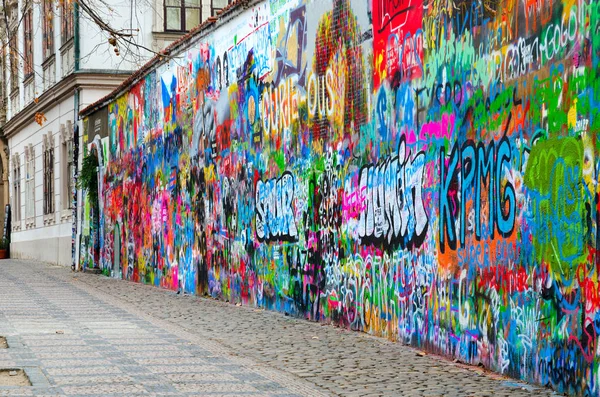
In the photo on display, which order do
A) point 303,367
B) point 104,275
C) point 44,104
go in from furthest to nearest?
point 44,104, point 104,275, point 303,367

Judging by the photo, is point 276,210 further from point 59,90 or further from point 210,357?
point 59,90

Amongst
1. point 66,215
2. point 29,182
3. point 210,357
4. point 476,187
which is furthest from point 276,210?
point 29,182

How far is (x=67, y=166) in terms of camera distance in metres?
30.8

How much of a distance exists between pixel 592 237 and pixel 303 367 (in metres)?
2.76

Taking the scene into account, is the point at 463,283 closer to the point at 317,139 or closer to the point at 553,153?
the point at 553,153

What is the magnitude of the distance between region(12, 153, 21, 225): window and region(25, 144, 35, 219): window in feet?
5.70

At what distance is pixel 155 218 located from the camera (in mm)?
20125

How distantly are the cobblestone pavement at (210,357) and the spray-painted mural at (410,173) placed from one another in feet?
1.17

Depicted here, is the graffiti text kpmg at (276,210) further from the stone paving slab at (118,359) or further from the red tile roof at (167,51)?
the red tile roof at (167,51)

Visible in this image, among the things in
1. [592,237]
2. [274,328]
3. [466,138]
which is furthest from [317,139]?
[592,237]

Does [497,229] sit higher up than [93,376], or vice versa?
[497,229]

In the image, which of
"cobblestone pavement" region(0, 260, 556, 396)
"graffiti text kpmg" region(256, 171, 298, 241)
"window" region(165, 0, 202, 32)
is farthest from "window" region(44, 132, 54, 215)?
"graffiti text kpmg" region(256, 171, 298, 241)

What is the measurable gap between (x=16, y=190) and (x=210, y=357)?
3195 centimetres

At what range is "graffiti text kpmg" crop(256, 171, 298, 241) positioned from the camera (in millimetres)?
13281
